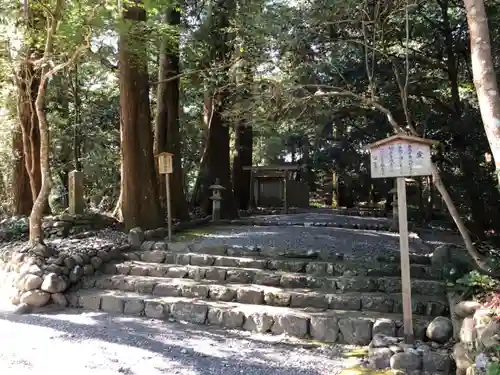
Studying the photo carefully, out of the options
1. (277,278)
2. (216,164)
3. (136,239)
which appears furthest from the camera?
(216,164)

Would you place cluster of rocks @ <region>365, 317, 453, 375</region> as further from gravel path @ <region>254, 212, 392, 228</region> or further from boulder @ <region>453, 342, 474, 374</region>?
gravel path @ <region>254, 212, 392, 228</region>

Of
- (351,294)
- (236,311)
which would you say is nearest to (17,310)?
(236,311)

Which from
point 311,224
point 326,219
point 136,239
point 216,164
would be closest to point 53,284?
point 136,239

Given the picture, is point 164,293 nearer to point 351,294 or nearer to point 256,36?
point 351,294

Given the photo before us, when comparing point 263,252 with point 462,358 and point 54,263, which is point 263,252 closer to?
point 54,263

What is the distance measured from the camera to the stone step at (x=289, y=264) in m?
6.42

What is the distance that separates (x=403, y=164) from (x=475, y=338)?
6.06 ft

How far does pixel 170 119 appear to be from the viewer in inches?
471

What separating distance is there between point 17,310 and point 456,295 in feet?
18.3

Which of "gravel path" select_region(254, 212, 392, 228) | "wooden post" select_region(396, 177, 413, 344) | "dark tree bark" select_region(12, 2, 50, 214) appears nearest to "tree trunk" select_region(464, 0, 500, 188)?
Answer: "wooden post" select_region(396, 177, 413, 344)

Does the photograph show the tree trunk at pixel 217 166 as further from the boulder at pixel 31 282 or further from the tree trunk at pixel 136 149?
the boulder at pixel 31 282

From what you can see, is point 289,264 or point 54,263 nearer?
point 289,264

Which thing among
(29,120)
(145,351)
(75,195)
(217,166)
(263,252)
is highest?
(29,120)

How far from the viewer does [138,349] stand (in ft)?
15.8
